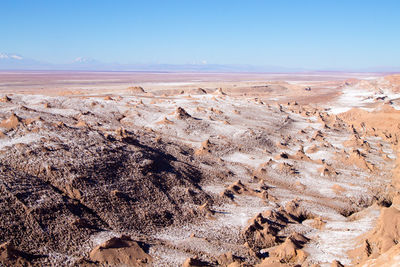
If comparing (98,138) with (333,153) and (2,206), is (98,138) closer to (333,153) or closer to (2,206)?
(2,206)

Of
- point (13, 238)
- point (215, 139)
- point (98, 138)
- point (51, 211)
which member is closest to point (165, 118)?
point (215, 139)

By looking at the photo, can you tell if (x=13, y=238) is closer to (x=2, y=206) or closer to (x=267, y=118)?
(x=2, y=206)

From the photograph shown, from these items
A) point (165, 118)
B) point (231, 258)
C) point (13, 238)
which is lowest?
point (231, 258)

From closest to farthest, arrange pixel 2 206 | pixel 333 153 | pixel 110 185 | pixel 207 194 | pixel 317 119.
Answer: pixel 2 206, pixel 110 185, pixel 207 194, pixel 333 153, pixel 317 119

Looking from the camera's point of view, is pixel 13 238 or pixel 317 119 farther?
pixel 317 119

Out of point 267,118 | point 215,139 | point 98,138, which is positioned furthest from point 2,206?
point 267,118

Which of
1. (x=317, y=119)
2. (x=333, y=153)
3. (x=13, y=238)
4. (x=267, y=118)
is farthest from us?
(x=317, y=119)

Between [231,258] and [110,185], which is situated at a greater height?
[110,185]
